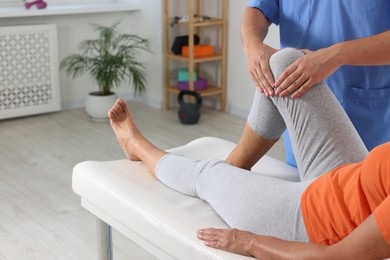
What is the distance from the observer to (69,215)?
2697mm

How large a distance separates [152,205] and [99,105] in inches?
94.8

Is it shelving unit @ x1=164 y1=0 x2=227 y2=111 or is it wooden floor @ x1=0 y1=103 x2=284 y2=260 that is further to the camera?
shelving unit @ x1=164 y1=0 x2=227 y2=111

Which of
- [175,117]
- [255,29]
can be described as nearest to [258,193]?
[255,29]

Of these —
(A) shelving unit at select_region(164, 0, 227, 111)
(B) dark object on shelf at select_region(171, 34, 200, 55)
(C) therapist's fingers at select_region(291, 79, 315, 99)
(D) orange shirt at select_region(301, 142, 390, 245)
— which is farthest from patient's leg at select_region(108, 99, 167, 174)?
(B) dark object on shelf at select_region(171, 34, 200, 55)

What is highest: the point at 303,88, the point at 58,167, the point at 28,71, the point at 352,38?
the point at 352,38

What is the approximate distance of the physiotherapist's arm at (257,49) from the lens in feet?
5.79

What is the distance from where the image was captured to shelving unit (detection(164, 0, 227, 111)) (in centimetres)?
421

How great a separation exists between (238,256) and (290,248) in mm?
132

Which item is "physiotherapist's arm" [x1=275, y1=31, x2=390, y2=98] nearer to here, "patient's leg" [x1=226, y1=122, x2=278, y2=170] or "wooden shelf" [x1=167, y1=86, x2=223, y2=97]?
"patient's leg" [x1=226, y1=122, x2=278, y2=170]

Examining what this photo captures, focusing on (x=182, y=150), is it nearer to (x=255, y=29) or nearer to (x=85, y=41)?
(x=255, y=29)

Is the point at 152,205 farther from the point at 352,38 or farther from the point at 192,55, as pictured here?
the point at 192,55

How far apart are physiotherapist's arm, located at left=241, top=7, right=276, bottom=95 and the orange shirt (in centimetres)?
36

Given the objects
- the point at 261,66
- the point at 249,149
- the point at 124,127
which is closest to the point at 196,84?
the point at 124,127

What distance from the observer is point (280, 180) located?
5.45 ft
